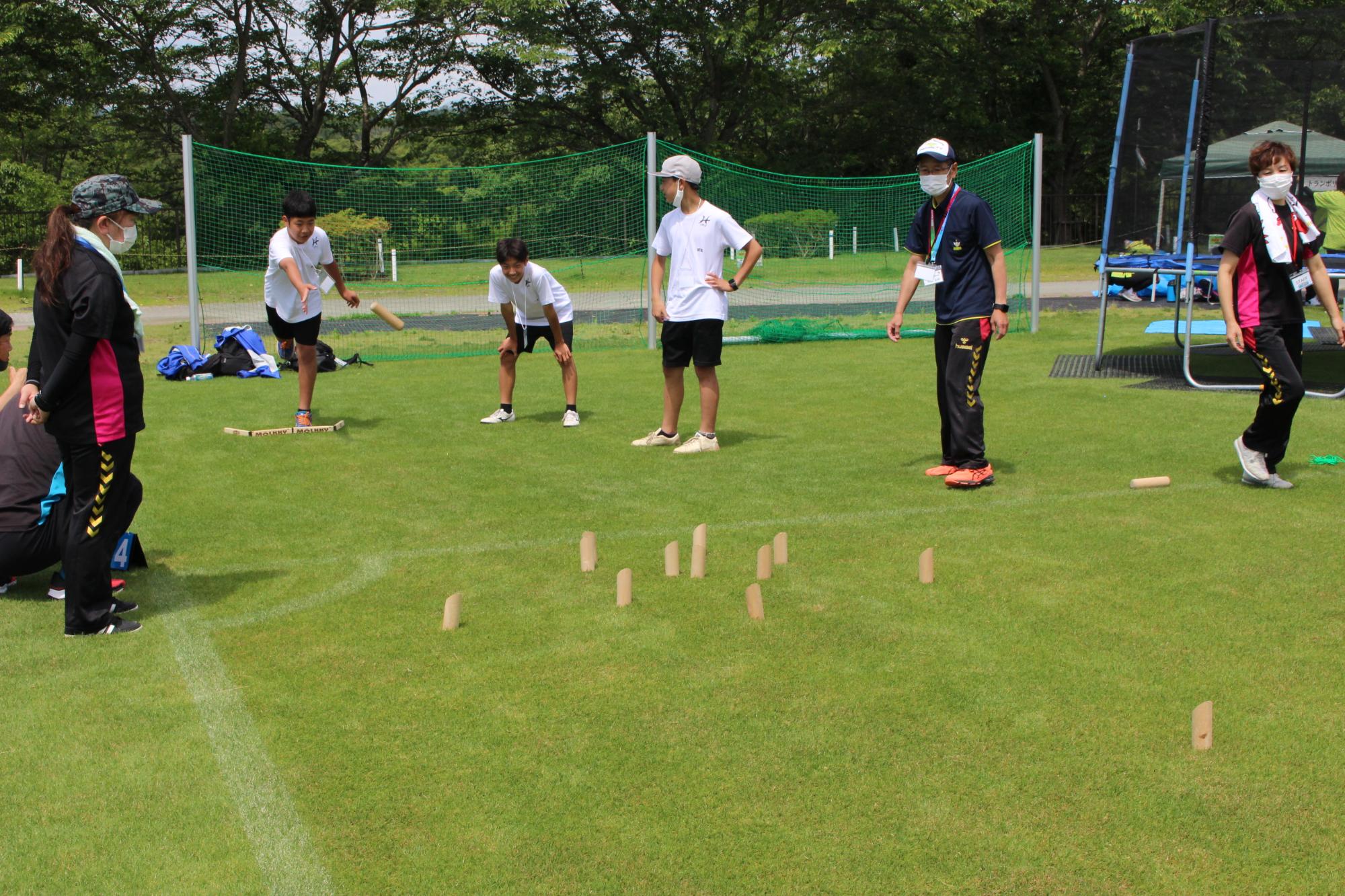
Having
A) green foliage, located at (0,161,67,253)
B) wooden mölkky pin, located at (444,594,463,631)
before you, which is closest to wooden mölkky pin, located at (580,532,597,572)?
wooden mölkky pin, located at (444,594,463,631)

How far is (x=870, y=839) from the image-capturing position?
10.9 feet

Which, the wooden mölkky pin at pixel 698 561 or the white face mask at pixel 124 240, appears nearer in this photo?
the white face mask at pixel 124 240

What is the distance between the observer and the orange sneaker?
768cm

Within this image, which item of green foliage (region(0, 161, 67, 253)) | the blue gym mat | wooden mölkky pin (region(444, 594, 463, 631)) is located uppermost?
green foliage (region(0, 161, 67, 253))

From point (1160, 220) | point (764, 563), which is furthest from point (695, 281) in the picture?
point (1160, 220)

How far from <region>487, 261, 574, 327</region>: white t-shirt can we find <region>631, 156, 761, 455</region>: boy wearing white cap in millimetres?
1444

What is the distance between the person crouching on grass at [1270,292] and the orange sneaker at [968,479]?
5.10 feet

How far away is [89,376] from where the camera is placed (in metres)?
4.96

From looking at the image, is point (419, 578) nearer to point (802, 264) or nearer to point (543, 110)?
point (802, 264)

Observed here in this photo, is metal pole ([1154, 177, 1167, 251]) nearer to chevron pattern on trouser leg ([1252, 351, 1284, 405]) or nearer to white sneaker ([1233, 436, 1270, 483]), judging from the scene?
chevron pattern on trouser leg ([1252, 351, 1284, 405])

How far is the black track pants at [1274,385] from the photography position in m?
7.36

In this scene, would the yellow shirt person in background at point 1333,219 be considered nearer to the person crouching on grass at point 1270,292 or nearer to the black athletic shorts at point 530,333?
the person crouching on grass at point 1270,292

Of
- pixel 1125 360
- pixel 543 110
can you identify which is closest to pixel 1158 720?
pixel 1125 360

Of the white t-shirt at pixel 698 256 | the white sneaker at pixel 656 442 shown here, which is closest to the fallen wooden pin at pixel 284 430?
the white sneaker at pixel 656 442
